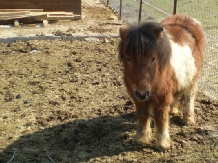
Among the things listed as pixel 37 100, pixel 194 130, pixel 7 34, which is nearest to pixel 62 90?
pixel 37 100

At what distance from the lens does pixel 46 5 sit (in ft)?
35.0

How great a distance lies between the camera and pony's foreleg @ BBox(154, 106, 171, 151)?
12.7 feet

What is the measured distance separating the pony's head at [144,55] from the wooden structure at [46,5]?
7.54 m

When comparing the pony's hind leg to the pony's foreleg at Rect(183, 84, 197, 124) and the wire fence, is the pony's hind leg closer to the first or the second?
the pony's foreleg at Rect(183, 84, 197, 124)

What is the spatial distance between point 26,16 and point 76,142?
660 centimetres

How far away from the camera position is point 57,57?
24.3ft

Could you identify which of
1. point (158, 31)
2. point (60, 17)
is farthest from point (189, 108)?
point (60, 17)

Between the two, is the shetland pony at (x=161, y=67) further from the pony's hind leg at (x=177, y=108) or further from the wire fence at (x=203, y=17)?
the wire fence at (x=203, y=17)

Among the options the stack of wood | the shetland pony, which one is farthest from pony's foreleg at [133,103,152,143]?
the stack of wood

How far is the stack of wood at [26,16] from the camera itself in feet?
32.4

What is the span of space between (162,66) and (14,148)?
7.05 feet

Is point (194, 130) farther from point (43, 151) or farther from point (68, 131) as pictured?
point (43, 151)

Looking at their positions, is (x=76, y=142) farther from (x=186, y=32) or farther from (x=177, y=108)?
(x=186, y=32)

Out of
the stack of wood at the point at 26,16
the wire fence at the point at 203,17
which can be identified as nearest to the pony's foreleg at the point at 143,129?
the wire fence at the point at 203,17
